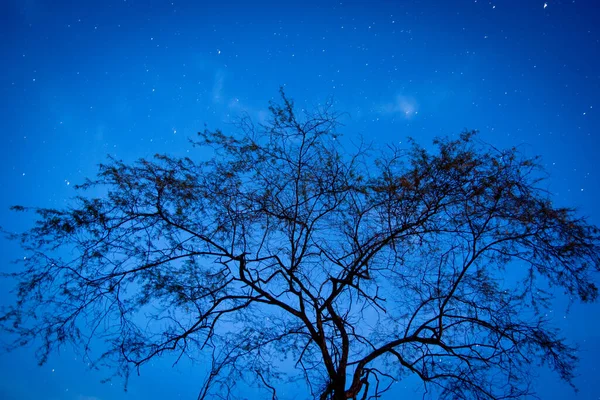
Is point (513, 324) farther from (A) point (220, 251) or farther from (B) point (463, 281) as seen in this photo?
(A) point (220, 251)

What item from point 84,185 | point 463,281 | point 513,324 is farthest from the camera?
point 463,281

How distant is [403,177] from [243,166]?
6.04 ft

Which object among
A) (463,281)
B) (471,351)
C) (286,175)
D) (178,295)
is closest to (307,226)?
(286,175)

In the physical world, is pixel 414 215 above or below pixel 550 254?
above

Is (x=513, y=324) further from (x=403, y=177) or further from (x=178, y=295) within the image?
(x=178, y=295)

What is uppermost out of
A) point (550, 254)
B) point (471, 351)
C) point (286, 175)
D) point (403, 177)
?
point (286, 175)

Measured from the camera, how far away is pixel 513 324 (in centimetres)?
399

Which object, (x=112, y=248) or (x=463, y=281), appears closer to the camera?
(x=112, y=248)

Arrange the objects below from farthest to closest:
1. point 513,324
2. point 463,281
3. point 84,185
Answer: point 463,281 < point 513,324 < point 84,185

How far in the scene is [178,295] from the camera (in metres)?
3.93

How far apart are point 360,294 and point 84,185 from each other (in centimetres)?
319

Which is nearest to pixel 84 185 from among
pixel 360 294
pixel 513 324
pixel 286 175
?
pixel 286 175

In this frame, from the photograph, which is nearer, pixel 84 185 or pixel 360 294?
pixel 84 185

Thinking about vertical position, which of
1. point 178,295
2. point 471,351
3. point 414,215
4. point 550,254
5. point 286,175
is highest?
point 286,175
